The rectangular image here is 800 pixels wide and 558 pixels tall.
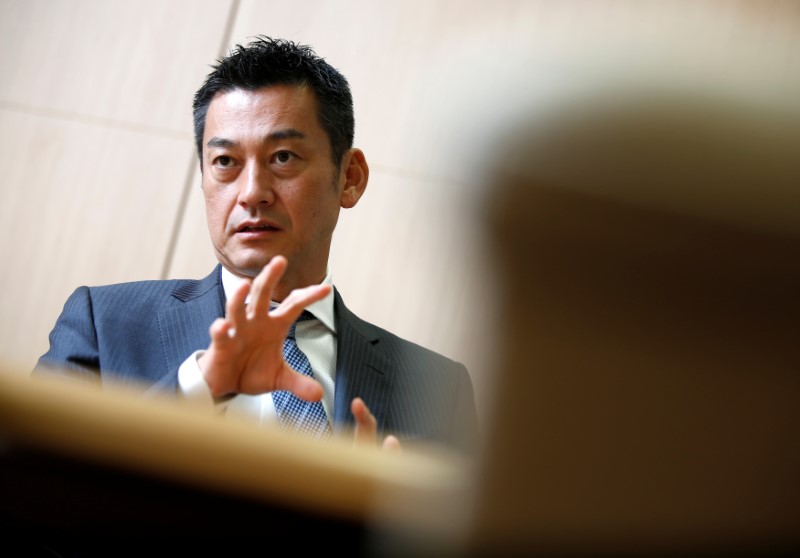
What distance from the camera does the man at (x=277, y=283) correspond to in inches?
60.4

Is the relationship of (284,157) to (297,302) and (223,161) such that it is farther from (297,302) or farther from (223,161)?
(297,302)

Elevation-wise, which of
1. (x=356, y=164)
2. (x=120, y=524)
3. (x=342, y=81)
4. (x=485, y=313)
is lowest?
(x=120, y=524)

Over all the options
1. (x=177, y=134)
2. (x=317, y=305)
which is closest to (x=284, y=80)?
(x=317, y=305)

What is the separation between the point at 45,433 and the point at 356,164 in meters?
1.72

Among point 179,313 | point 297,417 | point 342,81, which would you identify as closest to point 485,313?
point 297,417

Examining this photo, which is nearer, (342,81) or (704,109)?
(704,109)

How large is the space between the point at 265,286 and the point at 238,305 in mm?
37

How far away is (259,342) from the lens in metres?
1.03

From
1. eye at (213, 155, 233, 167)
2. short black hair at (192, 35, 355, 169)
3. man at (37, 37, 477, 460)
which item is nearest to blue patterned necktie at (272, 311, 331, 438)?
man at (37, 37, 477, 460)

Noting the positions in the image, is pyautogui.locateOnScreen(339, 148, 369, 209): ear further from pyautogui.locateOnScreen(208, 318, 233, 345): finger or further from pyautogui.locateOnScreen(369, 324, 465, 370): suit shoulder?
pyautogui.locateOnScreen(208, 318, 233, 345): finger

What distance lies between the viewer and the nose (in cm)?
169

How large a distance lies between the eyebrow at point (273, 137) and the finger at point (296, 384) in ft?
2.72

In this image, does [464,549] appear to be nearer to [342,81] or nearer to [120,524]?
[120,524]

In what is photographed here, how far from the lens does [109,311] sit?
5.27 ft
